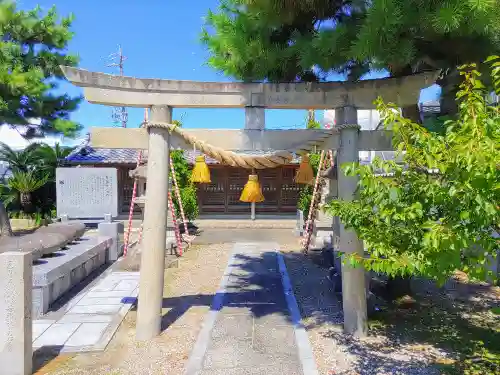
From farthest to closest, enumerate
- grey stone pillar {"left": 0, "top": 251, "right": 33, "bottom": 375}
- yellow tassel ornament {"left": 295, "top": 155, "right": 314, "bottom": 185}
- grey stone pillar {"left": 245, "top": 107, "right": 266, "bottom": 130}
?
1. yellow tassel ornament {"left": 295, "top": 155, "right": 314, "bottom": 185}
2. grey stone pillar {"left": 245, "top": 107, "right": 266, "bottom": 130}
3. grey stone pillar {"left": 0, "top": 251, "right": 33, "bottom": 375}

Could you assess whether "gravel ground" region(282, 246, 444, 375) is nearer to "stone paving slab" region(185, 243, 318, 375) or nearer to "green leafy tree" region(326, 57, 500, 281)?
"stone paving slab" region(185, 243, 318, 375)

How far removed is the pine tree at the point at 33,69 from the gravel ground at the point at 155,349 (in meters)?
9.17

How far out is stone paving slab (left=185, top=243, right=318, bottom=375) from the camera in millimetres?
4109

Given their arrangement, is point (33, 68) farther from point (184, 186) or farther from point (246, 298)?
point (246, 298)

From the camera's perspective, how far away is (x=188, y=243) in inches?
487

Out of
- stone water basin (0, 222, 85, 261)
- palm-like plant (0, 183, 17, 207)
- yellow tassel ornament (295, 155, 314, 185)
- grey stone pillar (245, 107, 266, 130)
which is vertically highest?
grey stone pillar (245, 107, 266, 130)

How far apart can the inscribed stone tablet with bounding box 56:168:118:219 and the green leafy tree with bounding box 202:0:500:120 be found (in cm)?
915

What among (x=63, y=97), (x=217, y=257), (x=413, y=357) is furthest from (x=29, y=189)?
(x=413, y=357)

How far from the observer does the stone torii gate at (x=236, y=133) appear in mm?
4734

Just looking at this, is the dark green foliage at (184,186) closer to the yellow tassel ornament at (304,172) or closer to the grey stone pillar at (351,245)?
the yellow tassel ornament at (304,172)

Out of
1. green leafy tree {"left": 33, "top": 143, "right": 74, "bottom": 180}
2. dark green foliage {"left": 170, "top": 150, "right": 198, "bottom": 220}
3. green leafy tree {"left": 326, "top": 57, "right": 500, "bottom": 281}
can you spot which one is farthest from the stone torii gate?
green leafy tree {"left": 33, "top": 143, "right": 74, "bottom": 180}

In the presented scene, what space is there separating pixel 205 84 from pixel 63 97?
12.0 metres

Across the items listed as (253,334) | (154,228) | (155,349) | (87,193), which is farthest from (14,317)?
(87,193)

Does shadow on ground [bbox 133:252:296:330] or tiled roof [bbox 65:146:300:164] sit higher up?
tiled roof [bbox 65:146:300:164]
